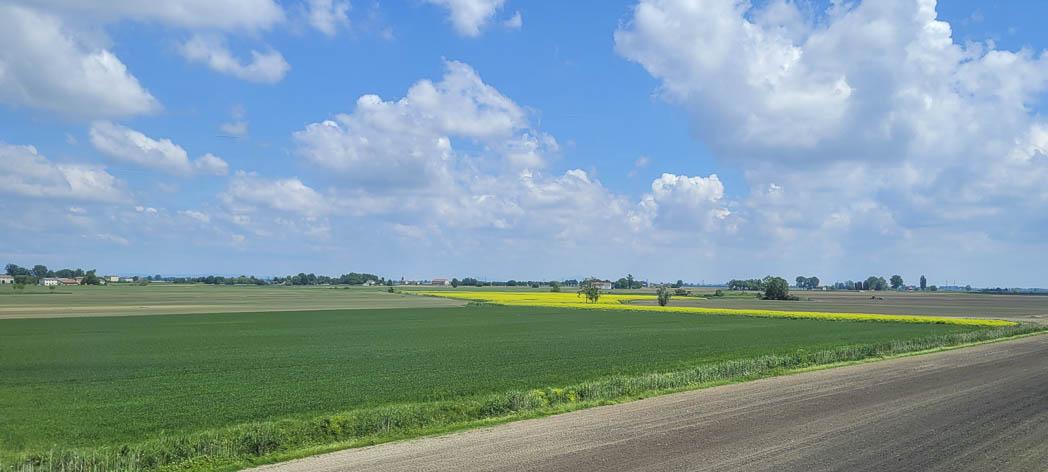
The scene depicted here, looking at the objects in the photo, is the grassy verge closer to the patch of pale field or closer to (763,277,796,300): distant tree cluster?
the patch of pale field

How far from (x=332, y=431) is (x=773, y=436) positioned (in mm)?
11824

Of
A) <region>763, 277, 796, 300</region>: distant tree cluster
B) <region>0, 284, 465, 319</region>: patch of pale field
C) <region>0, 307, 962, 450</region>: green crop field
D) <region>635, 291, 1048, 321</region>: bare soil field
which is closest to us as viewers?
<region>0, 307, 962, 450</region>: green crop field

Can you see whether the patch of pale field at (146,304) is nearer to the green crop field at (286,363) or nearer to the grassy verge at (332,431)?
the green crop field at (286,363)

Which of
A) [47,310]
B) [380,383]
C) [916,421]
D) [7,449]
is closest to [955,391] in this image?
[916,421]

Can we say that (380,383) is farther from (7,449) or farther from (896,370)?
(896,370)

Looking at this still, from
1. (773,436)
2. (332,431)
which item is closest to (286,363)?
(332,431)

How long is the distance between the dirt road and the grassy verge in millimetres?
1142

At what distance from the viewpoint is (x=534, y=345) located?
4403 cm

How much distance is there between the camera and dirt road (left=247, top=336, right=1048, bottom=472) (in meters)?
13.3

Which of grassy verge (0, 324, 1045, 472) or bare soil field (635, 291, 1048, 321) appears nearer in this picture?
grassy verge (0, 324, 1045, 472)

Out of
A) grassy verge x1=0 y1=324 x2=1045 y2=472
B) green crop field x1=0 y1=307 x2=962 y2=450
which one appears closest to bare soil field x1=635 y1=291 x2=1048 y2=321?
green crop field x1=0 y1=307 x2=962 y2=450

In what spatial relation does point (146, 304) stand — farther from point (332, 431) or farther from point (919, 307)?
point (919, 307)

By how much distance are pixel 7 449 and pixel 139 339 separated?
35.8 meters

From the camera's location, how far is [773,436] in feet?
51.2
